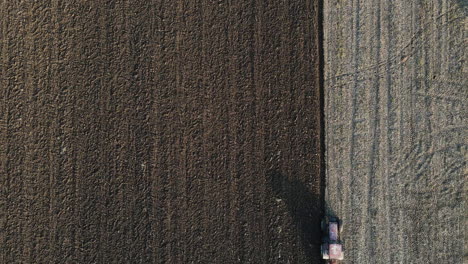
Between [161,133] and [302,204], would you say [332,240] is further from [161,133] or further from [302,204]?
[161,133]

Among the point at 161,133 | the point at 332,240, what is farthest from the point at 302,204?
the point at 161,133

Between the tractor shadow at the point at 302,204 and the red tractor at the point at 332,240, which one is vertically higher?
the tractor shadow at the point at 302,204

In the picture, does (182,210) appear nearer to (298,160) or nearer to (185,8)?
(298,160)

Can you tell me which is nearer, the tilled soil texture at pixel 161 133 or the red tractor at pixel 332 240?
the red tractor at pixel 332 240

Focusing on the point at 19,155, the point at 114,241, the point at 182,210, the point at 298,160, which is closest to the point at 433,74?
the point at 298,160
